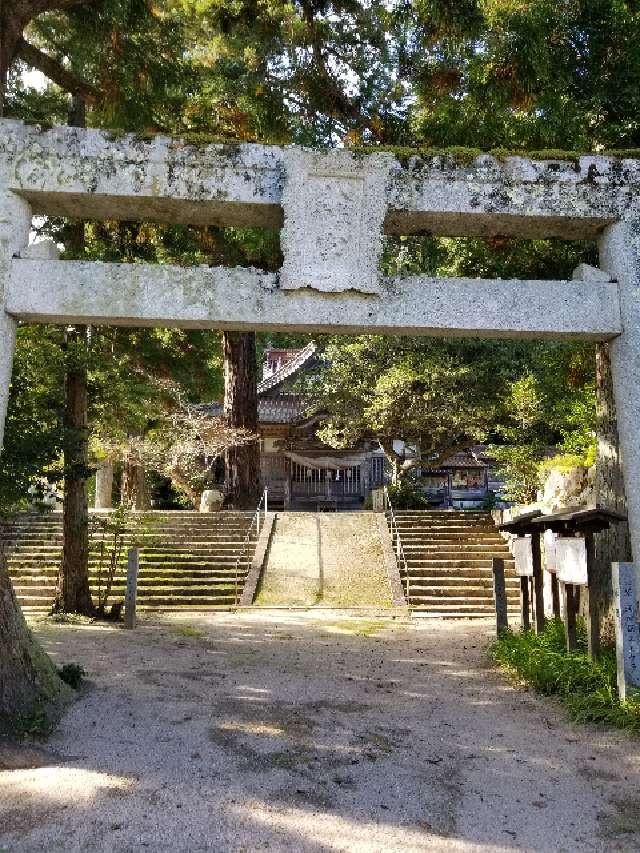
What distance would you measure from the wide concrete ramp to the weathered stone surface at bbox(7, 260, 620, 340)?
27.2ft

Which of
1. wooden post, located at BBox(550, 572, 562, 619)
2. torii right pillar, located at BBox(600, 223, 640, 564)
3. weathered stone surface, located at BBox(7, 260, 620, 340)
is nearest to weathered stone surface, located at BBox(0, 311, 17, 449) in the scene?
weathered stone surface, located at BBox(7, 260, 620, 340)

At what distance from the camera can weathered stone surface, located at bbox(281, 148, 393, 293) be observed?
5.28m

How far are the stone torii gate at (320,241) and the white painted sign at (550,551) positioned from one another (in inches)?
54.3

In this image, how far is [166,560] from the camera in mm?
14156

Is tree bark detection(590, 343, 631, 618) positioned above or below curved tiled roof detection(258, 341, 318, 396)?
below

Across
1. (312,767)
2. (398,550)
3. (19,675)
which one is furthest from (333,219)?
(398,550)

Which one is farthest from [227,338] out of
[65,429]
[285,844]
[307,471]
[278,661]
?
[285,844]

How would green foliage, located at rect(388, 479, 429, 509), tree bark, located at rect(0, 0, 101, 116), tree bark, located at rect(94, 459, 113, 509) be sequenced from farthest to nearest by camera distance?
tree bark, located at rect(94, 459, 113, 509), green foliage, located at rect(388, 479, 429, 509), tree bark, located at rect(0, 0, 101, 116)

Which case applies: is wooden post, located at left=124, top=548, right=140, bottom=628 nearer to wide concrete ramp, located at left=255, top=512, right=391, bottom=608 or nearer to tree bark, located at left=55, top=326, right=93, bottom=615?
tree bark, located at left=55, top=326, right=93, bottom=615

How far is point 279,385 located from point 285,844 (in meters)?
22.6

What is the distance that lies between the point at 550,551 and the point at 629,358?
2.50 meters

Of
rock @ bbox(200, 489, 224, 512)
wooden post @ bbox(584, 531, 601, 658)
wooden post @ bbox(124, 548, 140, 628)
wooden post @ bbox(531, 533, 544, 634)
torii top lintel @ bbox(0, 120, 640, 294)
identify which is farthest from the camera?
rock @ bbox(200, 489, 224, 512)

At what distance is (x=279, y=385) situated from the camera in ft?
83.2

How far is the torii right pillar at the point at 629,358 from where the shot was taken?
17.7 feet
